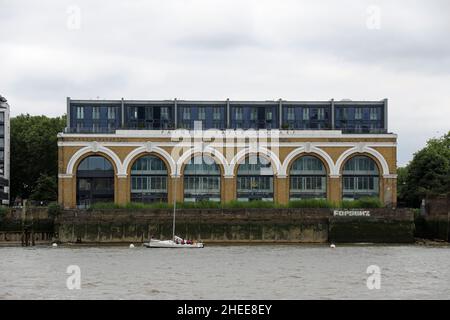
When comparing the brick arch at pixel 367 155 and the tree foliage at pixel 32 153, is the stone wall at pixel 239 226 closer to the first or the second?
the brick arch at pixel 367 155

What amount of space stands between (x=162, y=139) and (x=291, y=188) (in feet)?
48.6

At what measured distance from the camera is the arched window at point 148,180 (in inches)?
4035

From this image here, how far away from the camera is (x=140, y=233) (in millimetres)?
91688

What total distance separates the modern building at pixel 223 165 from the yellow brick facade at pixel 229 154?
0.34 ft

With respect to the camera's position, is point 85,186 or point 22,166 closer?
point 85,186

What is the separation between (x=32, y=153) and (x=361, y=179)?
46333 millimetres

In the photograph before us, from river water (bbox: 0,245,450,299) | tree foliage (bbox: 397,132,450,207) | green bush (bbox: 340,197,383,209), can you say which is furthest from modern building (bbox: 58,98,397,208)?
river water (bbox: 0,245,450,299)

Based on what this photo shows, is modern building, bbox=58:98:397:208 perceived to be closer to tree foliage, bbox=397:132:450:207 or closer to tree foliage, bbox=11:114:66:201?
tree foliage, bbox=397:132:450:207

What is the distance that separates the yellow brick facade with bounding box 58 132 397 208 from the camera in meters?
101

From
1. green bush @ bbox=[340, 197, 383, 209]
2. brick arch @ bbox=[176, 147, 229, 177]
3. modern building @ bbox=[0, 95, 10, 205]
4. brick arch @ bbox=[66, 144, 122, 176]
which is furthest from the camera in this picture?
modern building @ bbox=[0, 95, 10, 205]

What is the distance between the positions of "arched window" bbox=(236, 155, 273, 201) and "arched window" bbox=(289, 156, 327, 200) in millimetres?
2469
